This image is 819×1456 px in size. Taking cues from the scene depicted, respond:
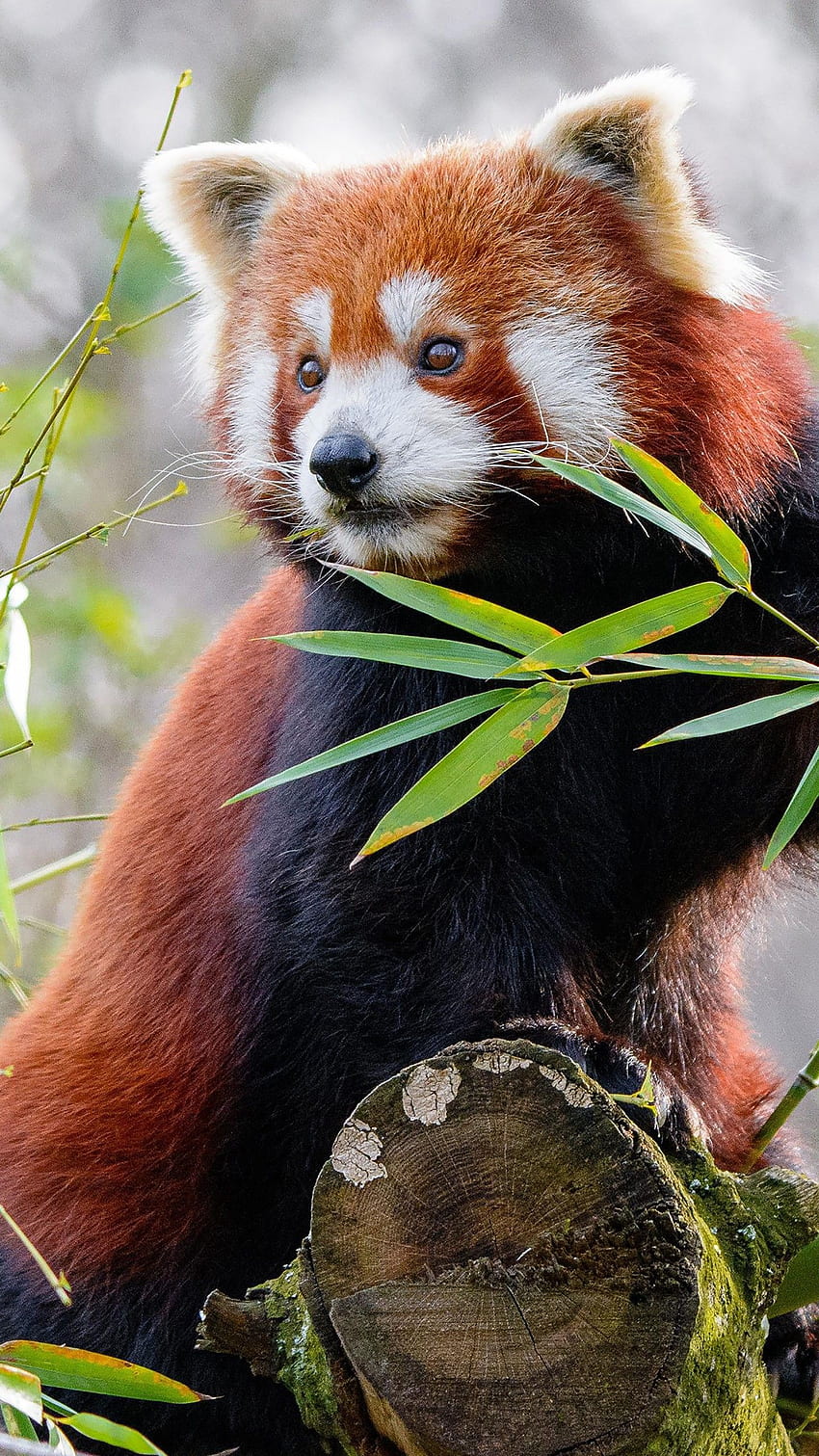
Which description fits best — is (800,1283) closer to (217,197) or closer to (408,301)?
(408,301)

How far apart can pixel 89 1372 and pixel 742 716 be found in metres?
1.17

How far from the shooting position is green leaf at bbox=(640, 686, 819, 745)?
1.58m

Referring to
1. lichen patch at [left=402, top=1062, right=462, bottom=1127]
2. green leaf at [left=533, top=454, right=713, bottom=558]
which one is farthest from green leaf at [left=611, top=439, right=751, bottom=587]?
lichen patch at [left=402, top=1062, right=462, bottom=1127]

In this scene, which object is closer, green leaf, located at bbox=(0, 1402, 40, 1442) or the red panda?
green leaf, located at bbox=(0, 1402, 40, 1442)

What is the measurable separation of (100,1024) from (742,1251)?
151cm

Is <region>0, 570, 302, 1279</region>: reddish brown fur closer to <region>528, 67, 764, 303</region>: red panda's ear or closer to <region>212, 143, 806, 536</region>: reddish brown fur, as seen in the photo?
<region>212, 143, 806, 536</region>: reddish brown fur

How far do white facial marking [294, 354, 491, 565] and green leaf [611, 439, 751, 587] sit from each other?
22.8 inches

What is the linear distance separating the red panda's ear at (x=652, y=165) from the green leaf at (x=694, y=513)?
0.84 m

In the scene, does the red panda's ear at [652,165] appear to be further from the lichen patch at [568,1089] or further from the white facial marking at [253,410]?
the lichen patch at [568,1089]

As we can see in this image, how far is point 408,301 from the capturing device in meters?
2.36

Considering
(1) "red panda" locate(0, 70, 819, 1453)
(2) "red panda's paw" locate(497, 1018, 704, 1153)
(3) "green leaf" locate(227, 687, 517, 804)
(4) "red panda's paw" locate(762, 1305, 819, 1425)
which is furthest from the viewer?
(4) "red panda's paw" locate(762, 1305, 819, 1425)

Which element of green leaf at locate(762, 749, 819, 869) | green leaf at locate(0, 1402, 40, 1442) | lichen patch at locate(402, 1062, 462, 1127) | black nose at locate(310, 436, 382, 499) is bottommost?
green leaf at locate(0, 1402, 40, 1442)

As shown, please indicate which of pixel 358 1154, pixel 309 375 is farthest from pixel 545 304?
pixel 358 1154

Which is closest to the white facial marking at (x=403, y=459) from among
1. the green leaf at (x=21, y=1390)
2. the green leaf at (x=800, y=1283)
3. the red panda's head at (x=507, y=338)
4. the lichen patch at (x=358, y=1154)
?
the red panda's head at (x=507, y=338)
